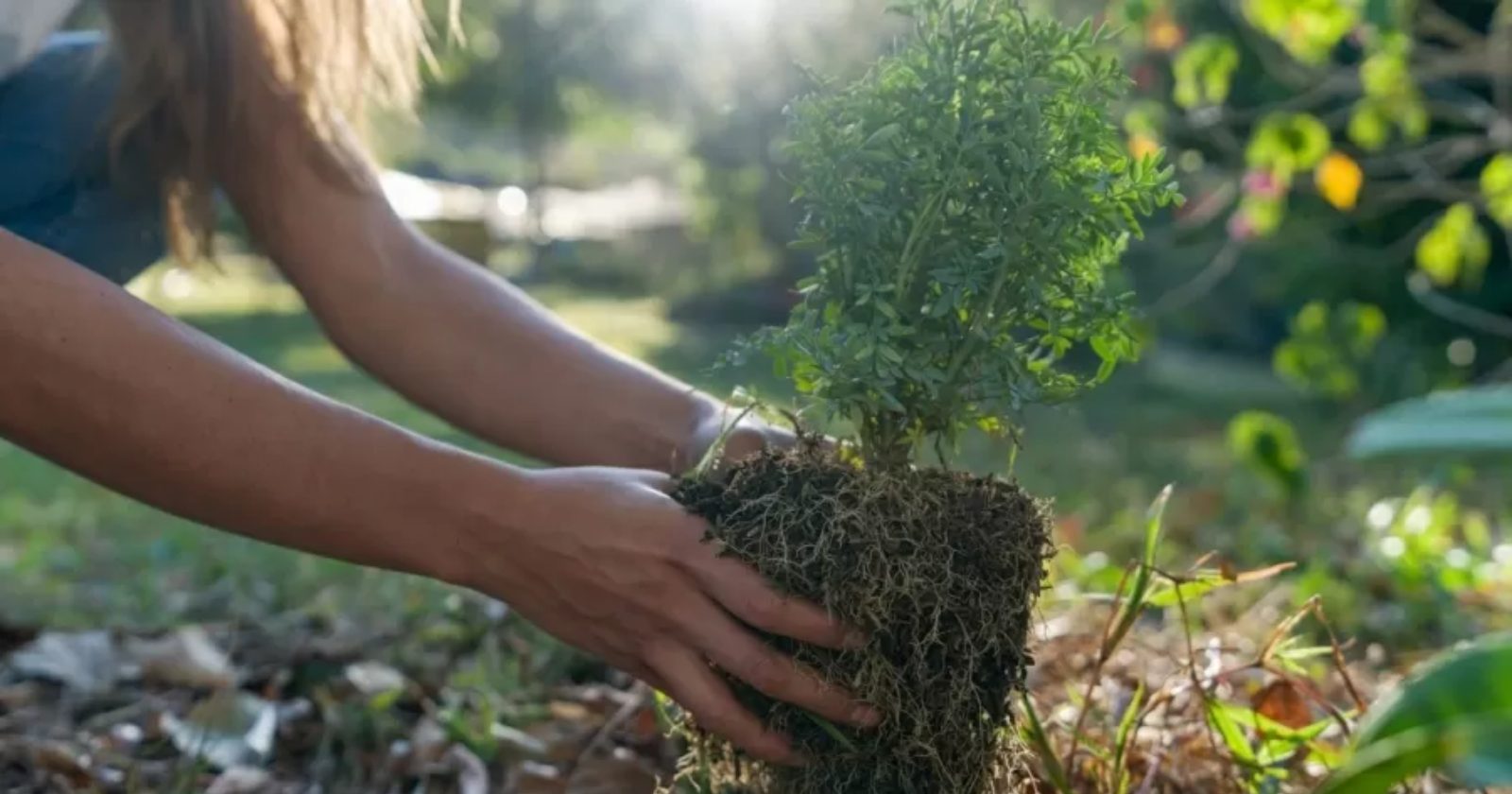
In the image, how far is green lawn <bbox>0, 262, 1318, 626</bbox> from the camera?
7.95 feet

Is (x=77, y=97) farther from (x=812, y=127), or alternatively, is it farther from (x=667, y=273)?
(x=667, y=273)

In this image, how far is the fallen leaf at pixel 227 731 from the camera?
1573 mm

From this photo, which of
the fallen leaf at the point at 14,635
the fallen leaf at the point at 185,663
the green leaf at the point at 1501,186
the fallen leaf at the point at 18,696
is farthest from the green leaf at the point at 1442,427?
the green leaf at the point at 1501,186

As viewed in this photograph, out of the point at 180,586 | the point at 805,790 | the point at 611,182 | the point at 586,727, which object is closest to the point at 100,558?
the point at 180,586

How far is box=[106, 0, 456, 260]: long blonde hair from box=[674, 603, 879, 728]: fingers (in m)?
0.86

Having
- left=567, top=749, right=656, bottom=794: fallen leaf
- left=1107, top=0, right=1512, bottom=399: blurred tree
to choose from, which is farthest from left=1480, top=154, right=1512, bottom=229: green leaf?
left=567, top=749, right=656, bottom=794: fallen leaf

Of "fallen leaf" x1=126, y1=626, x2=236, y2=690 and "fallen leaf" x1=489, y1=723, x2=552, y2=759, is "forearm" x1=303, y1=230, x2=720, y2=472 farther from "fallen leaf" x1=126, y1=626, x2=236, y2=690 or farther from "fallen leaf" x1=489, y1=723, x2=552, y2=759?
"fallen leaf" x1=126, y1=626, x2=236, y2=690

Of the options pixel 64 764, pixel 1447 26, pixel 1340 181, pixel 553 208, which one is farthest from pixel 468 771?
pixel 553 208

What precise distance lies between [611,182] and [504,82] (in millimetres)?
11977

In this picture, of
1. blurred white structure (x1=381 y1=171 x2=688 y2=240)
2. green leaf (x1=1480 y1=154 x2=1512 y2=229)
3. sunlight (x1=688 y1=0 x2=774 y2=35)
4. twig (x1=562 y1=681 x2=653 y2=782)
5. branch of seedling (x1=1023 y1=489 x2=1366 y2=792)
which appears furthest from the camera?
blurred white structure (x1=381 y1=171 x2=688 y2=240)

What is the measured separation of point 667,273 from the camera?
42.5 ft

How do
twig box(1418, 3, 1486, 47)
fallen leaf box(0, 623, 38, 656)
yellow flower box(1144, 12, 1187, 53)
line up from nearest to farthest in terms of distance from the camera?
fallen leaf box(0, 623, 38, 656), twig box(1418, 3, 1486, 47), yellow flower box(1144, 12, 1187, 53)

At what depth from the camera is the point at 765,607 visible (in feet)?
3.37

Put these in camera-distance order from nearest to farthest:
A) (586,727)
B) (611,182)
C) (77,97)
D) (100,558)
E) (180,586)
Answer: (586,727)
(77,97)
(180,586)
(100,558)
(611,182)
